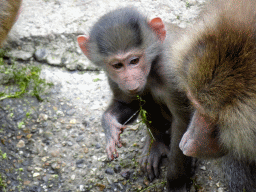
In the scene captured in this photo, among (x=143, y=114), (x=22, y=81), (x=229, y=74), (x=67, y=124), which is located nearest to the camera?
(x=229, y=74)

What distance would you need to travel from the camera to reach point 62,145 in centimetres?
400

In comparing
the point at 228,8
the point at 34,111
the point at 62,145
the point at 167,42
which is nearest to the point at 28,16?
the point at 34,111

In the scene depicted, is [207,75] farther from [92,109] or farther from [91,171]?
[92,109]

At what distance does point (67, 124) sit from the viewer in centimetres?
420

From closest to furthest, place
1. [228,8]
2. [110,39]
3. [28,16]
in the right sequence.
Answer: [228,8] → [110,39] → [28,16]

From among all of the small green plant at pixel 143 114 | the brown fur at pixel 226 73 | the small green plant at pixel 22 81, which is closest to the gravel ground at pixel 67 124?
the small green plant at pixel 22 81

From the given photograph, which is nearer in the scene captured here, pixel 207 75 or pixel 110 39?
pixel 207 75

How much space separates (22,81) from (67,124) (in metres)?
0.89

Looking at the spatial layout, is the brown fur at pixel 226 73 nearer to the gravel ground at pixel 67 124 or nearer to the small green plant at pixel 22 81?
the gravel ground at pixel 67 124

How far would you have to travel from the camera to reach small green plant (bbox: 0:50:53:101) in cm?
442

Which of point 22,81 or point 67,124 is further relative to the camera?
point 22,81

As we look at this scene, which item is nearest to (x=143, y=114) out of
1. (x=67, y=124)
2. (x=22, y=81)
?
(x=67, y=124)

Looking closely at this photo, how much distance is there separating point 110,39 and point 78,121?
1.34 m

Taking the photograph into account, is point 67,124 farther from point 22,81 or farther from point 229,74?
point 229,74
